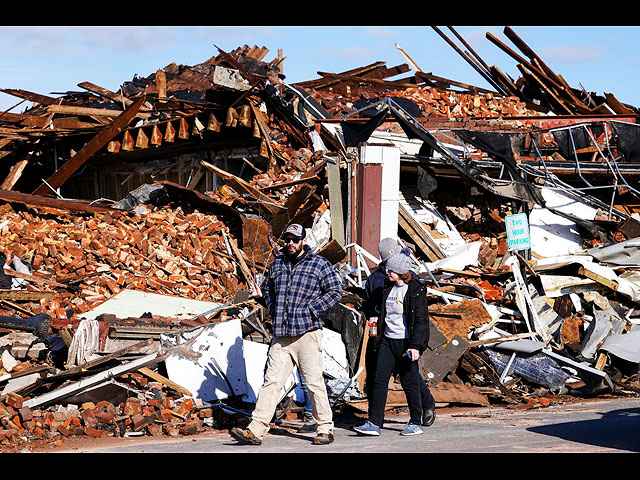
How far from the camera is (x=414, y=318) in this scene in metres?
6.77

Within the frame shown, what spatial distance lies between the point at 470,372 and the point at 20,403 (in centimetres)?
520

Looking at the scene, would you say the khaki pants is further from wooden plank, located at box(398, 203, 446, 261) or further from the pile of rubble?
wooden plank, located at box(398, 203, 446, 261)

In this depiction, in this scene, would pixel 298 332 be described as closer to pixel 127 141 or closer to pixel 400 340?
pixel 400 340

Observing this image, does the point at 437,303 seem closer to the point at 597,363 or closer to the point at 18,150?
the point at 597,363

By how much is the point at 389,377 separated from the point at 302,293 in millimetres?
1153

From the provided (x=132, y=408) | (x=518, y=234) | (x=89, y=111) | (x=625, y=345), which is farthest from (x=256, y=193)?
(x=132, y=408)

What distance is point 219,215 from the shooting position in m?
13.9

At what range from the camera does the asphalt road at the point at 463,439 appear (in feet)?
19.2

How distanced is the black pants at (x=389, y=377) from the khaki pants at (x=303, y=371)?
1.75 feet

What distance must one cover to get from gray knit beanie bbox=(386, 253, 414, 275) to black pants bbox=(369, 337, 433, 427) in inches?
24.4

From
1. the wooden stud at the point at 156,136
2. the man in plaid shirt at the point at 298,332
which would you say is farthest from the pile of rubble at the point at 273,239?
the man in plaid shirt at the point at 298,332

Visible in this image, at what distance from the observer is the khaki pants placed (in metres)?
6.40

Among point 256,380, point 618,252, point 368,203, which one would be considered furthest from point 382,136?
point 256,380

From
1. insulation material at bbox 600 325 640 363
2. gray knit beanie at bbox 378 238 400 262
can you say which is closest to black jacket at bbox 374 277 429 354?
gray knit beanie at bbox 378 238 400 262
